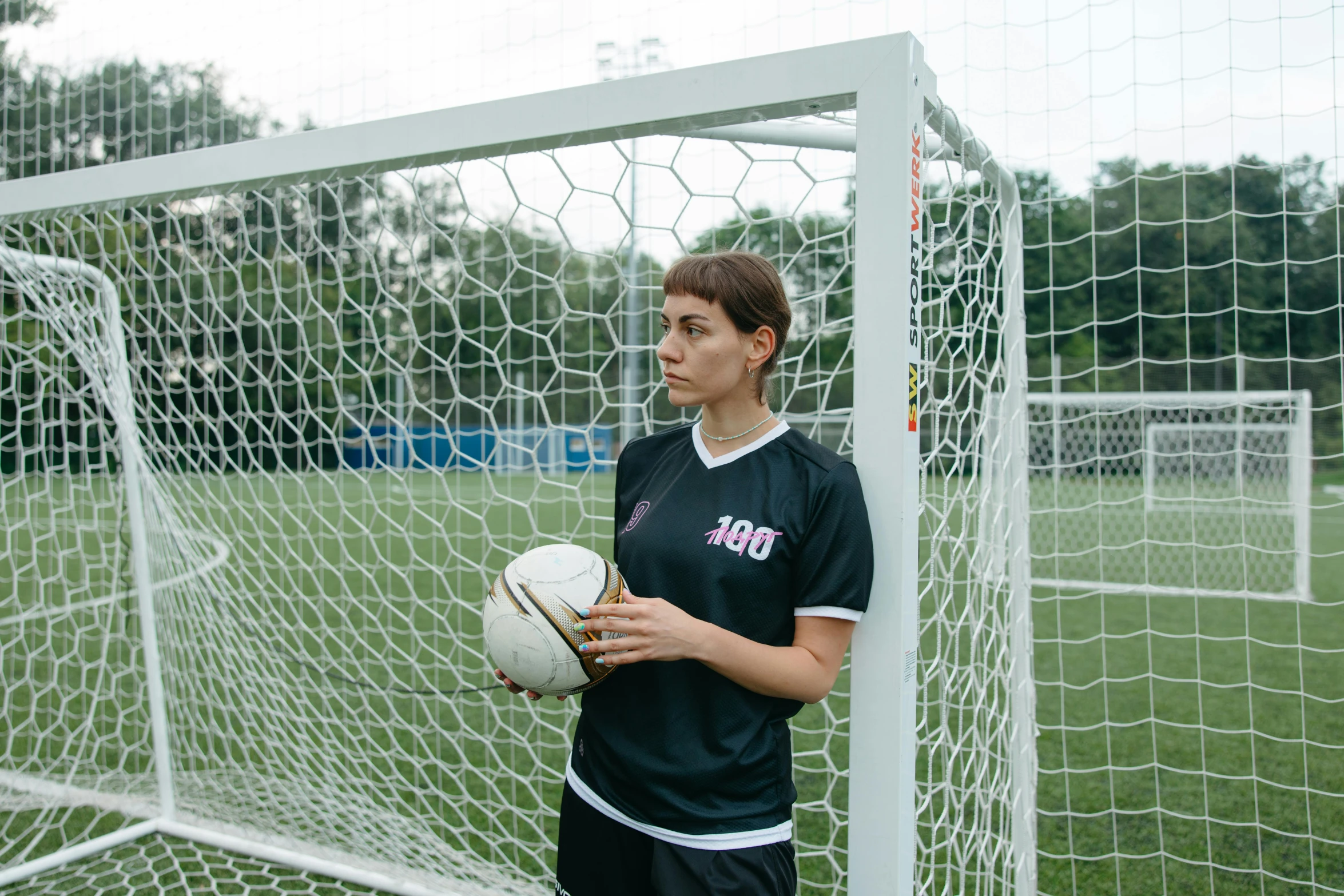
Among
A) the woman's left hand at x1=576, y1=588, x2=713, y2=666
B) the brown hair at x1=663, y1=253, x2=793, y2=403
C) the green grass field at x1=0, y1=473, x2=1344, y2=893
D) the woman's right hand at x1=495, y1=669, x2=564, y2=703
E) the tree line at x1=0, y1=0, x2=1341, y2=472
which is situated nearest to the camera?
the woman's left hand at x1=576, y1=588, x2=713, y2=666

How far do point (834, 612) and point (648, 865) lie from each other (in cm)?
56

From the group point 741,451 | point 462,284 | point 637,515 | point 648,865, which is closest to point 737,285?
point 741,451

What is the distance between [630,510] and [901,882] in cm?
83

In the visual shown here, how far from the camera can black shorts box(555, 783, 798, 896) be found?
58.1 inches

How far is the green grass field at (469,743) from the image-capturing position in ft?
10.6

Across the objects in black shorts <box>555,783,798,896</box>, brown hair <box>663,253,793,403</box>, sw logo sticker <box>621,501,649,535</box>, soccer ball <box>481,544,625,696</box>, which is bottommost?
black shorts <box>555,783,798,896</box>

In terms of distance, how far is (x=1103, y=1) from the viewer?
10.8 feet

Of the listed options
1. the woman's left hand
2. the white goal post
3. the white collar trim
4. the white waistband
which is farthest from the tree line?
the white waistband

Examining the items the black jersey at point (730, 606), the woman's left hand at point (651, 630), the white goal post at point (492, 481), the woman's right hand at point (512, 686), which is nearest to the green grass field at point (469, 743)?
the white goal post at point (492, 481)

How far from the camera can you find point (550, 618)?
5.13 ft

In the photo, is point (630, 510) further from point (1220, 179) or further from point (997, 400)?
point (1220, 179)

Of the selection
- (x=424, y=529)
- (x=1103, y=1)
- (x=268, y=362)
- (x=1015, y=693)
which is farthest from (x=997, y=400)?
(x=268, y=362)

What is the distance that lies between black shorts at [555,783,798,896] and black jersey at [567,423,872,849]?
2 cm

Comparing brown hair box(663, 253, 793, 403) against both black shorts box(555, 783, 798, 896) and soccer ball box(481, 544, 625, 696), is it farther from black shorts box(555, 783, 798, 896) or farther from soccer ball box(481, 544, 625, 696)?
black shorts box(555, 783, 798, 896)
